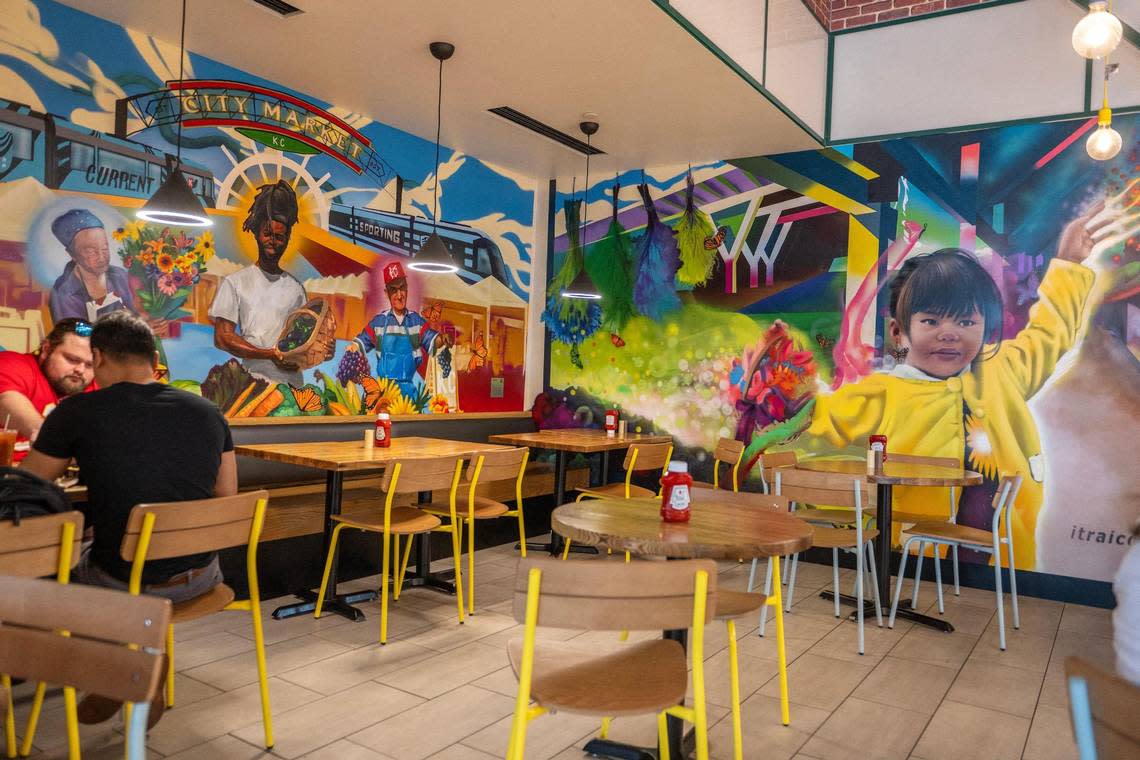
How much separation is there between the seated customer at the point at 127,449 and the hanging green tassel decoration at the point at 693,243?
462cm

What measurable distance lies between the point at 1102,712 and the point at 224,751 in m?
2.52

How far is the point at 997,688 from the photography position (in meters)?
3.51

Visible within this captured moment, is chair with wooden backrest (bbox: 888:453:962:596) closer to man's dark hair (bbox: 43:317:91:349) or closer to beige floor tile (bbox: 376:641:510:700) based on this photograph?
beige floor tile (bbox: 376:641:510:700)

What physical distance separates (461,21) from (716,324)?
3243 mm

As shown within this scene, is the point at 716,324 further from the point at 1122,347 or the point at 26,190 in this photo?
the point at 26,190

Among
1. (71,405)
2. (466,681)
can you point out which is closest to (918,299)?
(466,681)

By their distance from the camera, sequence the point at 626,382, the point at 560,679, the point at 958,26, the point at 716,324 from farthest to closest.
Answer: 1. the point at 626,382
2. the point at 716,324
3. the point at 958,26
4. the point at 560,679

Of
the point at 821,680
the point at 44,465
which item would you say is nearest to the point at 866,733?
the point at 821,680

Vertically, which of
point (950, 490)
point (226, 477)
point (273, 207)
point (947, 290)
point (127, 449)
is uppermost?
point (273, 207)

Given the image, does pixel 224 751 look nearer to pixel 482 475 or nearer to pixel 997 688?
pixel 482 475

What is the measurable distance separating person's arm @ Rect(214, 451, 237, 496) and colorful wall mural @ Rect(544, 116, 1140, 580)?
4.36 metres

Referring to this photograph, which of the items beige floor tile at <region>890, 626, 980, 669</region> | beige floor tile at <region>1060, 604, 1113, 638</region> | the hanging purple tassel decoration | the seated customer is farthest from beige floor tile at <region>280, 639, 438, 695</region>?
the hanging purple tassel decoration

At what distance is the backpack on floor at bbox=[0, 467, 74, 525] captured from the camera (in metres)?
2.11

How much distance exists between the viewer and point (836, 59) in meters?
5.98
